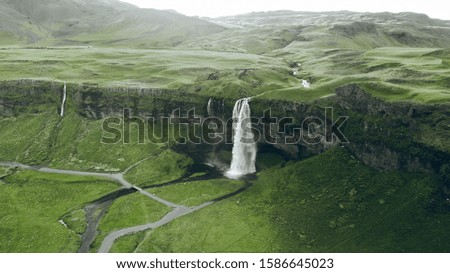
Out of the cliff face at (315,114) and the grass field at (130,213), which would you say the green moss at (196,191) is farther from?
the cliff face at (315,114)

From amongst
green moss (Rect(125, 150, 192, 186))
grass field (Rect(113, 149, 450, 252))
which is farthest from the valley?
green moss (Rect(125, 150, 192, 186))

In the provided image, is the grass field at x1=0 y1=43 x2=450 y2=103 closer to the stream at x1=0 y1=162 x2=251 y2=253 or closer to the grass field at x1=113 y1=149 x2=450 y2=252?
the grass field at x1=113 y1=149 x2=450 y2=252

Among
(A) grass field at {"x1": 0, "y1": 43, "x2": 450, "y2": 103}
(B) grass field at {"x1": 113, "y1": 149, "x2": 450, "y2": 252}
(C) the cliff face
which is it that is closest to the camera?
(B) grass field at {"x1": 113, "y1": 149, "x2": 450, "y2": 252}

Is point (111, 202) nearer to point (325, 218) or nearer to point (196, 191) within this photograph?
point (196, 191)

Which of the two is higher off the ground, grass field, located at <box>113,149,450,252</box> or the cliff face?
the cliff face

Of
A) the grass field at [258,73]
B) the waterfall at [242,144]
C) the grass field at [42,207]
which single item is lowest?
the grass field at [42,207]

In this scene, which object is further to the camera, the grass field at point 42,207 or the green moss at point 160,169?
the green moss at point 160,169

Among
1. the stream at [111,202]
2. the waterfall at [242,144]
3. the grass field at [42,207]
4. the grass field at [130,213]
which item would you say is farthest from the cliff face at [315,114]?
the grass field at [42,207]

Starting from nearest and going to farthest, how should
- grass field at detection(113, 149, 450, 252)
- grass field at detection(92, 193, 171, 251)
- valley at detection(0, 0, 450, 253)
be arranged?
grass field at detection(113, 149, 450, 252) → valley at detection(0, 0, 450, 253) → grass field at detection(92, 193, 171, 251)
